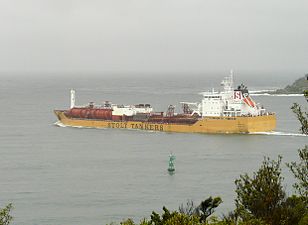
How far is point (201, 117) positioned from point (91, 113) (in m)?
9.73

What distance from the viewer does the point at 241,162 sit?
1304 inches

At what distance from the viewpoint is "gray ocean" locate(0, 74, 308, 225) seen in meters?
22.4

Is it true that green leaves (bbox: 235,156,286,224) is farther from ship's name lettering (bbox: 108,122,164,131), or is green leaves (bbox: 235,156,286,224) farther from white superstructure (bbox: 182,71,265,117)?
ship's name lettering (bbox: 108,122,164,131)

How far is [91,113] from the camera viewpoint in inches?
2117

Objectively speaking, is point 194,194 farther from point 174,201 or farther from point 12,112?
point 12,112

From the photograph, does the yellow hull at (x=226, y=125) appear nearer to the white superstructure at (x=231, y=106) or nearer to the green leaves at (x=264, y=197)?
the white superstructure at (x=231, y=106)

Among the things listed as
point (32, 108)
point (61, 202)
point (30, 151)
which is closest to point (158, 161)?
point (30, 151)

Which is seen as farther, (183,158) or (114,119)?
(114,119)

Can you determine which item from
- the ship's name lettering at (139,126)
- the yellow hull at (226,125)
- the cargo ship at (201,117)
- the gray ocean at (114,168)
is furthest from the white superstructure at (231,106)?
the ship's name lettering at (139,126)

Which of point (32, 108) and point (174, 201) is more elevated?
point (32, 108)

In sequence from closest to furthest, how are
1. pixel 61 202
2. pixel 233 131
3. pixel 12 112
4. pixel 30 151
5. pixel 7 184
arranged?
pixel 61 202
pixel 7 184
pixel 30 151
pixel 233 131
pixel 12 112

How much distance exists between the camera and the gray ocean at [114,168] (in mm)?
22406

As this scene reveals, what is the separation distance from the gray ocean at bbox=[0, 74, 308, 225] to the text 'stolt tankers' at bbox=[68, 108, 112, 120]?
2.12 m

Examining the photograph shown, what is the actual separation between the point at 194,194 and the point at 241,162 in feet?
30.1
